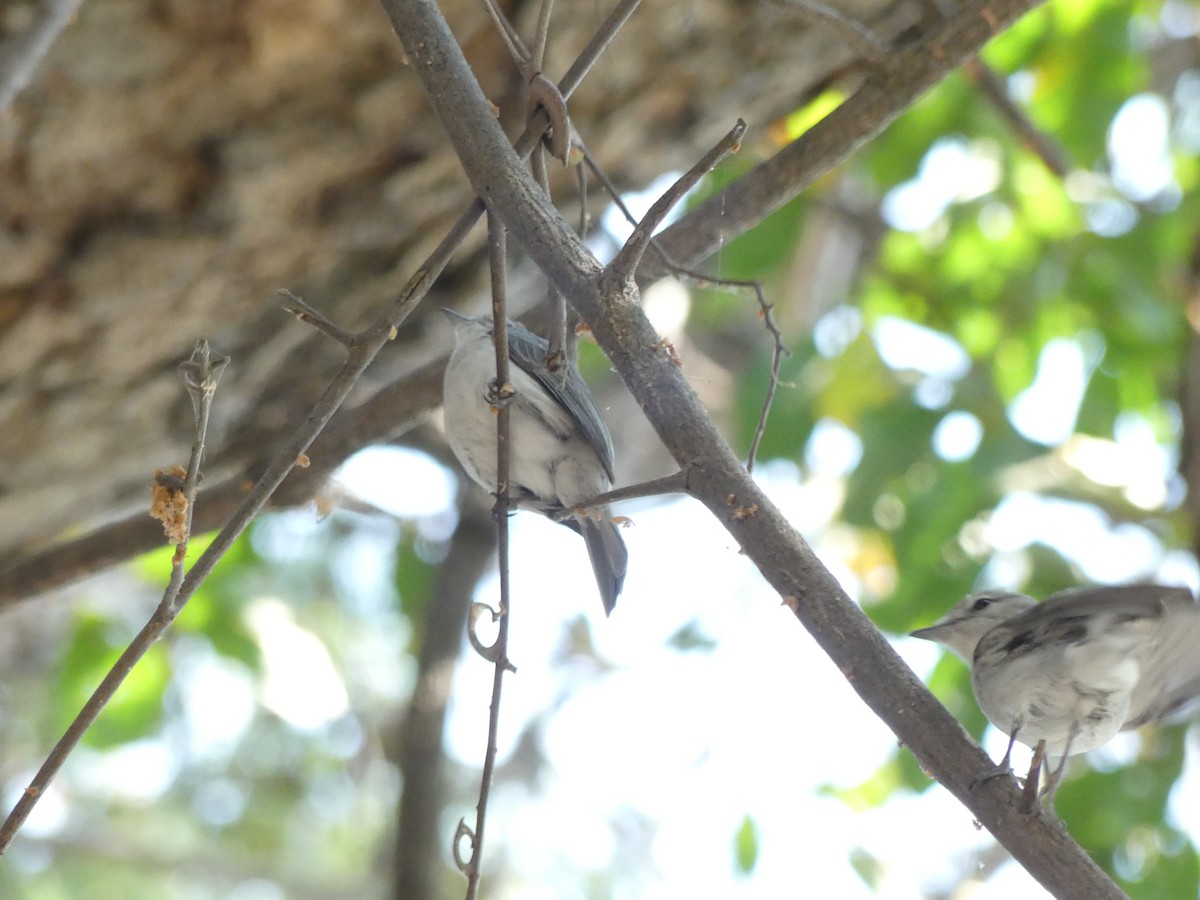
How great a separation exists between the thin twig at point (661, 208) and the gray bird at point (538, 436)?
2.91 feet

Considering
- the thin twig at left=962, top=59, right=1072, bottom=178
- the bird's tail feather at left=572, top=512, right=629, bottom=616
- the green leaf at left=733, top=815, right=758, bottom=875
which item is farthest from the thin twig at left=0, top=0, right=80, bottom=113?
the green leaf at left=733, top=815, right=758, bottom=875

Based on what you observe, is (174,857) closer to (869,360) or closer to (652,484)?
(869,360)

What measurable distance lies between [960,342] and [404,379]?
91.9 inches

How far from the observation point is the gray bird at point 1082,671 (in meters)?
1.92

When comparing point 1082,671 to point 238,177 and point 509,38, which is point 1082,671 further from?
point 238,177

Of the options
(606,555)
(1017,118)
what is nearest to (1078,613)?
(606,555)

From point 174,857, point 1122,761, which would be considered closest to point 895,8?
point 1122,761

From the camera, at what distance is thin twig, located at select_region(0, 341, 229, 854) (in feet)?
4.77

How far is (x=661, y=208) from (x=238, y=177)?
5.40 feet

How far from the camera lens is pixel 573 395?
2.62 m

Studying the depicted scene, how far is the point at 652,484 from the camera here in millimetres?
1531

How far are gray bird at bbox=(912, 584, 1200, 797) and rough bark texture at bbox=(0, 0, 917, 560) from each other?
4.33ft

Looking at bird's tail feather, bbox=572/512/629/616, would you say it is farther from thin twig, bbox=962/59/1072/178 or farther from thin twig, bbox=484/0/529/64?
thin twig, bbox=962/59/1072/178

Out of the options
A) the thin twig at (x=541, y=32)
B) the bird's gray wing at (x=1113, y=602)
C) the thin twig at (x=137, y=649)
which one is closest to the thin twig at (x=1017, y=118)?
the thin twig at (x=541, y=32)
